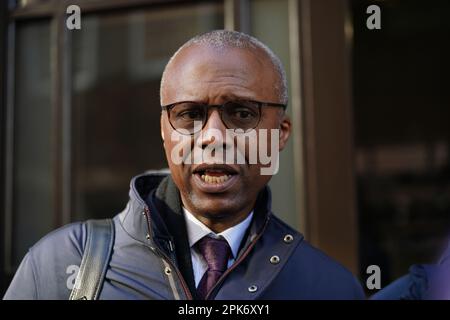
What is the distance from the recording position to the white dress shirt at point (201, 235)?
1.60 meters

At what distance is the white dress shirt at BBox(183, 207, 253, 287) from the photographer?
1604mm

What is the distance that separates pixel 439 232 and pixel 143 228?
2.04 meters

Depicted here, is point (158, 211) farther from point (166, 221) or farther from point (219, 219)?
point (219, 219)

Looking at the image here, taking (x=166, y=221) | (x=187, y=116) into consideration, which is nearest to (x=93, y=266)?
(x=166, y=221)

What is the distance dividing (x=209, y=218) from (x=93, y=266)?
37 centimetres

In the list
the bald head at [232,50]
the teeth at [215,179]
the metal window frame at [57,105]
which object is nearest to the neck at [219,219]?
the teeth at [215,179]

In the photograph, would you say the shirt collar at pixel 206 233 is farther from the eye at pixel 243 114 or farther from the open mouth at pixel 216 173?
the eye at pixel 243 114

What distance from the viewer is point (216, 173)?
5.08ft

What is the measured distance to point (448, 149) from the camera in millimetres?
3117

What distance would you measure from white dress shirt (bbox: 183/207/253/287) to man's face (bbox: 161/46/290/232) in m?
0.03

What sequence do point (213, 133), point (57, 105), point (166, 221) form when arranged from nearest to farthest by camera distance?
point (213, 133) < point (166, 221) < point (57, 105)

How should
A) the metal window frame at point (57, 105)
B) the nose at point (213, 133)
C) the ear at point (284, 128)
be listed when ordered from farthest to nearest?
the metal window frame at point (57, 105) → the ear at point (284, 128) → the nose at point (213, 133)
